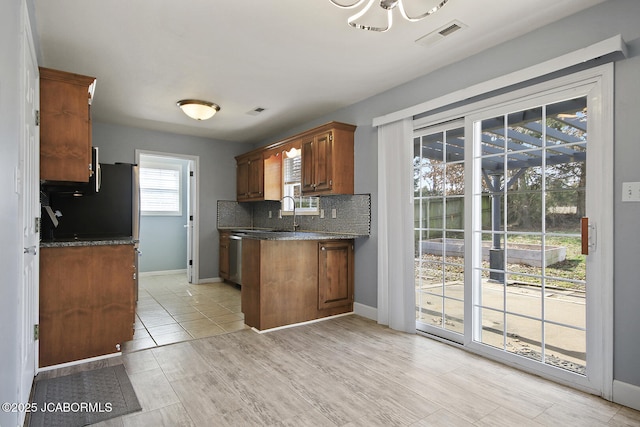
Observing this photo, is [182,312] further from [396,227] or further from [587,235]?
[587,235]

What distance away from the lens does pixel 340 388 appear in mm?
2295

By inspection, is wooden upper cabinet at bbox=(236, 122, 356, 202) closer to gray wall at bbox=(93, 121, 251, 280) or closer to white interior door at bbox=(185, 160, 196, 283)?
gray wall at bbox=(93, 121, 251, 280)

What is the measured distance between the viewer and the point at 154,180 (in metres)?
6.98

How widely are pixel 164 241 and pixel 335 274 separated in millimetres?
4468

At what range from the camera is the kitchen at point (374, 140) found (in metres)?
2.11

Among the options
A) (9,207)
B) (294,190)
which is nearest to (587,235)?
(9,207)

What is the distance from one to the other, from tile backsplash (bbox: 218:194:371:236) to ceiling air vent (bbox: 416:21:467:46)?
174 cm

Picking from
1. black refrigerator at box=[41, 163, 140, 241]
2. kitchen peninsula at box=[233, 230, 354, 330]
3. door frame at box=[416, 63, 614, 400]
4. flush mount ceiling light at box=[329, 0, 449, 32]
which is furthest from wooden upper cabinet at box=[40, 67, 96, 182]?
door frame at box=[416, 63, 614, 400]

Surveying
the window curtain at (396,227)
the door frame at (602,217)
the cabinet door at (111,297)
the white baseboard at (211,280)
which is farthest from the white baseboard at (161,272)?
the door frame at (602,217)

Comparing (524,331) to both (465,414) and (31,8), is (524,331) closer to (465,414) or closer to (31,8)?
(465,414)

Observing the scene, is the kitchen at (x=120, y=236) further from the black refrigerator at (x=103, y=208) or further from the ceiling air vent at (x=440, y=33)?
the ceiling air vent at (x=440, y=33)

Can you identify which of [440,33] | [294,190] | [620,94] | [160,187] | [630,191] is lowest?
[630,191]

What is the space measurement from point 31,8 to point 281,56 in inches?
67.3

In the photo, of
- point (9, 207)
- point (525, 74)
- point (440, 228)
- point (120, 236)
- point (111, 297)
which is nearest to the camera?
point (9, 207)
